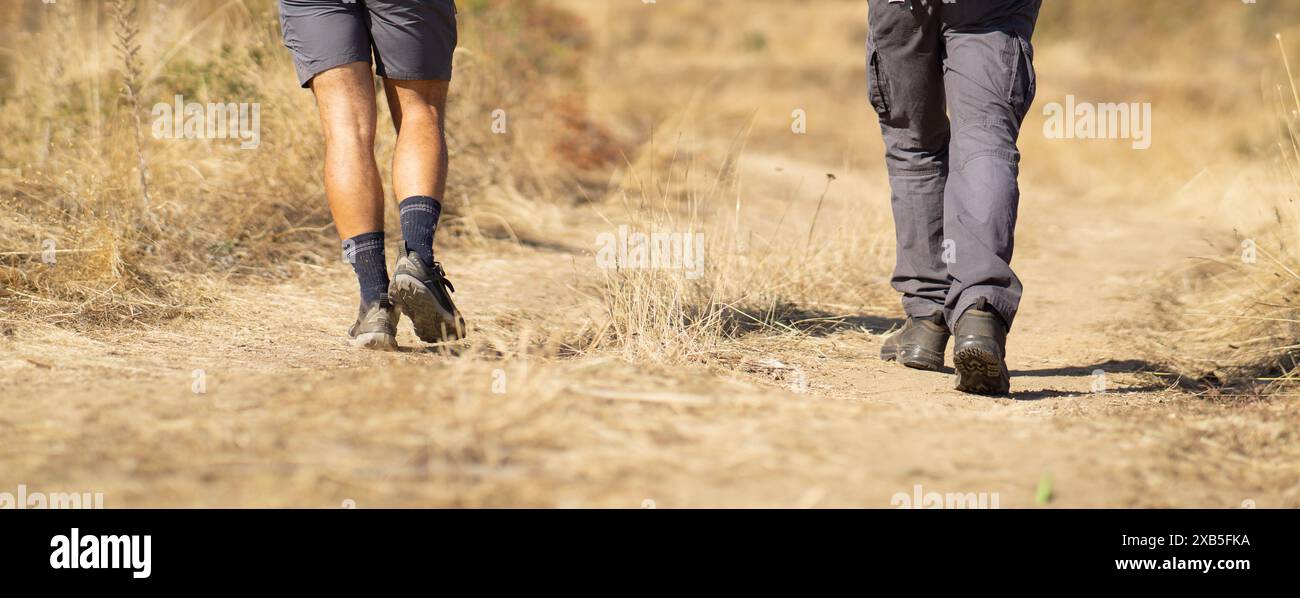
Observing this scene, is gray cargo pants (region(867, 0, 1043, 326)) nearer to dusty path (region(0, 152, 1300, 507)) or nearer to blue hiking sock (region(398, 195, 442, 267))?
dusty path (region(0, 152, 1300, 507))

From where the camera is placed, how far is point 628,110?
10.2 meters

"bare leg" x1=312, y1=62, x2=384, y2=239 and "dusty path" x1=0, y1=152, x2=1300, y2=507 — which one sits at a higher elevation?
"bare leg" x1=312, y1=62, x2=384, y2=239

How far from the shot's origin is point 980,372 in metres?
3.09

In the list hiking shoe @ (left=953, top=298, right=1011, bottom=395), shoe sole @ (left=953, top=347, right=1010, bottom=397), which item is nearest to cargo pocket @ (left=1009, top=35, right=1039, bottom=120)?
hiking shoe @ (left=953, top=298, right=1011, bottom=395)

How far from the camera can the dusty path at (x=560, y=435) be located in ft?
6.86

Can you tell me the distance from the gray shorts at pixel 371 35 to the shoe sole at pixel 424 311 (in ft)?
2.05

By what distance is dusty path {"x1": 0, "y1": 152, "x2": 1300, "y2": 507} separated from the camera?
209cm

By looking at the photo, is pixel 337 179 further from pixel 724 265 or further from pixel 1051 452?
pixel 1051 452

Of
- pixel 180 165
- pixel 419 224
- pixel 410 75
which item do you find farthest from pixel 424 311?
pixel 180 165

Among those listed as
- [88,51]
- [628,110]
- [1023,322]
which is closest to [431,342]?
[1023,322]

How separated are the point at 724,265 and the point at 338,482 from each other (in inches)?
93.9

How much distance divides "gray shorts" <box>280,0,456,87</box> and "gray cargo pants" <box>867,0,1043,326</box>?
1231 millimetres

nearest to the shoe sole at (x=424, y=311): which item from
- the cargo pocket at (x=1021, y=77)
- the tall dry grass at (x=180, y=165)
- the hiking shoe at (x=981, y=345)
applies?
the tall dry grass at (x=180, y=165)
